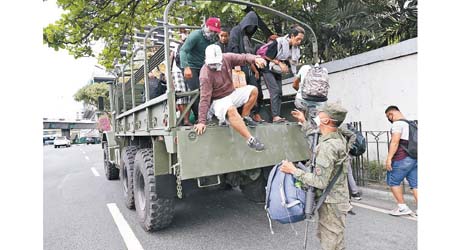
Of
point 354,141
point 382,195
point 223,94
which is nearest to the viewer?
point 354,141

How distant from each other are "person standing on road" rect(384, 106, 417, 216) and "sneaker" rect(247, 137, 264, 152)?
211 cm

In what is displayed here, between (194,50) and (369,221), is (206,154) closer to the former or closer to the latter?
(194,50)

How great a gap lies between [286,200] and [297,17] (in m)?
6.65

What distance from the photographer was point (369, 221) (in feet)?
13.3

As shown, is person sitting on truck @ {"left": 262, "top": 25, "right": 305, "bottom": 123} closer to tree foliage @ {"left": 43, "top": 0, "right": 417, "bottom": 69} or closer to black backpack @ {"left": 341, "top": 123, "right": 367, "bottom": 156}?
black backpack @ {"left": 341, "top": 123, "right": 367, "bottom": 156}

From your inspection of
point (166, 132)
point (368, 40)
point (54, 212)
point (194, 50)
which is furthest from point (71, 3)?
point (368, 40)

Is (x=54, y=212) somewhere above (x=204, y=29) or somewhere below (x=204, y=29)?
below

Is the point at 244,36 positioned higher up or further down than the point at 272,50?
higher up

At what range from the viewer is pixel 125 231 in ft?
13.7

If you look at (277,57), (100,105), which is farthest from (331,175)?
(100,105)

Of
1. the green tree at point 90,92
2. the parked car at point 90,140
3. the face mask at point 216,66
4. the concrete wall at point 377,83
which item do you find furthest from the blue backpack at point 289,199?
the parked car at point 90,140

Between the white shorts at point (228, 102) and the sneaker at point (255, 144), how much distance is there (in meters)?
0.38

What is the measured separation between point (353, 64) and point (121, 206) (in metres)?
5.87

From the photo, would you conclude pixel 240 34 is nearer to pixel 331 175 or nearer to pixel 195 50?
pixel 195 50
